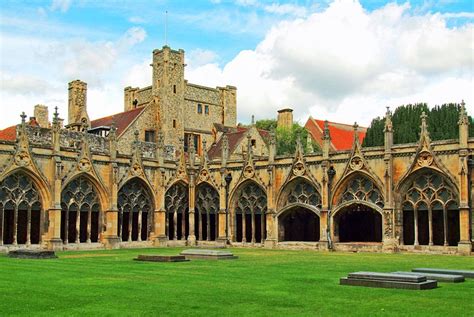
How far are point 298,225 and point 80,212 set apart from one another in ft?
42.5

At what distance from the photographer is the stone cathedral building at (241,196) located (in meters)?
31.5

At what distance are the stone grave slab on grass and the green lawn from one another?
10.7 inches

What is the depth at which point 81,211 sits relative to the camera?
35969mm

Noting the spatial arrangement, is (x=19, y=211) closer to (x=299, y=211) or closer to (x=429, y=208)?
(x=299, y=211)

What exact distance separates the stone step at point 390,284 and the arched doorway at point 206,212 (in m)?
25.7

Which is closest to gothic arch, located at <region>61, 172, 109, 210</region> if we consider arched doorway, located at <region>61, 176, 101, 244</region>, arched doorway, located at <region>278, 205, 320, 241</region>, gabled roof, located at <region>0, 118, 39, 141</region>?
arched doorway, located at <region>61, 176, 101, 244</region>

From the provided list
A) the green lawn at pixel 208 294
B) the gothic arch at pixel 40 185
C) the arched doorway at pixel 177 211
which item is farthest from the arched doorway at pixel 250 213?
the green lawn at pixel 208 294

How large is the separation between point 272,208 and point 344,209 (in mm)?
4543

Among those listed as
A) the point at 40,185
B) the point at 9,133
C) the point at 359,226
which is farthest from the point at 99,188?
the point at 9,133

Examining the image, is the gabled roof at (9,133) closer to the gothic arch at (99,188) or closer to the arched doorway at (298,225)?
the gothic arch at (99,188)

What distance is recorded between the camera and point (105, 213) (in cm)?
3669

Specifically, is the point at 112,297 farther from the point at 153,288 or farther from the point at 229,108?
the point at 229,108

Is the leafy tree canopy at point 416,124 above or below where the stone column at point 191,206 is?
above

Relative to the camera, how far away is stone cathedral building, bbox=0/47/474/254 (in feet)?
103
